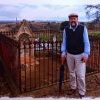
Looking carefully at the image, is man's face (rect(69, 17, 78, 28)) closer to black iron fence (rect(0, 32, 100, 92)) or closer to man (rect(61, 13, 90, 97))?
man (rect(61, 13, 90, 97))

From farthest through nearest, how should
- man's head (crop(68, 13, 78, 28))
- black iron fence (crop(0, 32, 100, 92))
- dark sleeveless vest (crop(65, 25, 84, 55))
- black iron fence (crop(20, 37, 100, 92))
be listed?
1. black iron fence (crop(20, 37, 100, 92))
2. black iron fence (crop(0, 32, 100, 92))
3. dark sleeveless vest (crop(65, 25, 84, 55))
4. man's head (crop(68, 13, 78, 28))

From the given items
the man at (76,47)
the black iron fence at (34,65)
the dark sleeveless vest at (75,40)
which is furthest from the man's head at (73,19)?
the black iron fence at (34,65)

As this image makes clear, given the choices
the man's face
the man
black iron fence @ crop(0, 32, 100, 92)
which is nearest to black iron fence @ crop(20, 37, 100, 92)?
black iron fence @ crop(0, 32, 100, 92)

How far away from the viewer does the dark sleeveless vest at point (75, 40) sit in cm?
670

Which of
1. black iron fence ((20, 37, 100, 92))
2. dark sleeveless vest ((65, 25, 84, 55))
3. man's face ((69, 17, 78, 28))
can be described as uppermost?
man's face ((69, 17, 78, 28))

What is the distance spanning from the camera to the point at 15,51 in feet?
26.6

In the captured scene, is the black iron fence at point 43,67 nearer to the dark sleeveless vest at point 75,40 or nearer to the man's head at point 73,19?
the dark sleeveless vest at point 75,40

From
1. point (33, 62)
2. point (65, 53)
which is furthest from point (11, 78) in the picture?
point (65, 53)

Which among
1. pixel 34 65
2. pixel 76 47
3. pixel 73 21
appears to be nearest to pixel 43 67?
pixel 34 65

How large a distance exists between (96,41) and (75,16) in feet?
9.64

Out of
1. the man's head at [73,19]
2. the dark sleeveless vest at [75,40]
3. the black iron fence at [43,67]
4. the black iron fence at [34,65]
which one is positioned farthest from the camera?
the black iron fence at [43,67]

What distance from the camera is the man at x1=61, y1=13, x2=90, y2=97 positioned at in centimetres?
666

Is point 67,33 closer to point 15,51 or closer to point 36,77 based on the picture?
point 15,51

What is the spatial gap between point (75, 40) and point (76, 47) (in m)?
0.14
